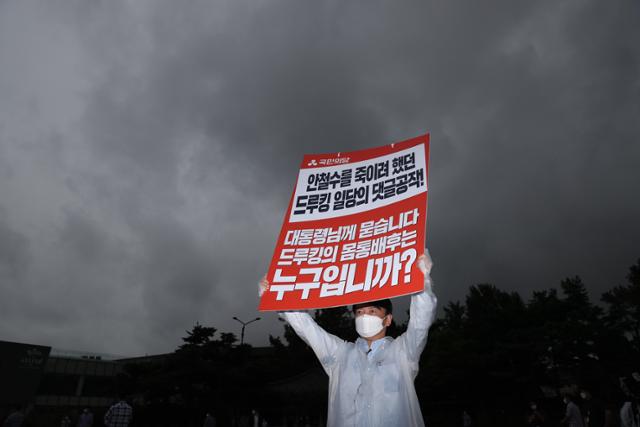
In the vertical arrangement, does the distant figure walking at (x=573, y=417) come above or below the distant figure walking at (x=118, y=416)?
above

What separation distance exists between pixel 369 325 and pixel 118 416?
8.97 metres

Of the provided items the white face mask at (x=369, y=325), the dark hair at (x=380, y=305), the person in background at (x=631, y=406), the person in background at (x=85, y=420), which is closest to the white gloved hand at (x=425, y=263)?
the dark hair at (x=380, y=305)

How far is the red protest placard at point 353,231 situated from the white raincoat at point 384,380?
0.29 meters

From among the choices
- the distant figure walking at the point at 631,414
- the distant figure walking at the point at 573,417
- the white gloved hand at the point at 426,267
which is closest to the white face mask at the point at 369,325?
the white gloved hand at the point at 426,267

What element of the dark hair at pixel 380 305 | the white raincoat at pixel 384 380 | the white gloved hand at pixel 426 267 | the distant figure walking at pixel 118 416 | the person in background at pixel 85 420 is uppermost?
the white gloved hand at pixel 426 267

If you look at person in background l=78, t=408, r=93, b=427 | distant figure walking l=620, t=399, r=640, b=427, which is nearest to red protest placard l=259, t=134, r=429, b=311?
distant figure walking l=620, t=399, r=640, b=427

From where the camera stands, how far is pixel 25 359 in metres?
17.9

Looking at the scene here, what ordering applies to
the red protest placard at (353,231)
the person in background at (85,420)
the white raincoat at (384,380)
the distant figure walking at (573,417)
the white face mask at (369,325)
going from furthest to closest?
the person in background at (85,420) → the distant figure walking at (573,417) → the white face mask at (369,325) → the red protest placard at (353,231) → the white raincoat at (384,380)

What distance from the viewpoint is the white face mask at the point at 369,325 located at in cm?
328

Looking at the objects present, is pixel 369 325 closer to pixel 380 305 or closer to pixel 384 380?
pixel 380 305

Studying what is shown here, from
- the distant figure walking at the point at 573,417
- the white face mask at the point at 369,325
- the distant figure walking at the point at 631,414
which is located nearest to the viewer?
the white face mask at the point at 369,325

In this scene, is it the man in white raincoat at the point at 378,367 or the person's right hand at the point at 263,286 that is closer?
the man in white raincoat at the point at 378,367

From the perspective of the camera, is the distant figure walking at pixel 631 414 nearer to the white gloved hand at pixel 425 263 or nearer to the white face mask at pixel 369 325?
the white face mask at pixel 369 325

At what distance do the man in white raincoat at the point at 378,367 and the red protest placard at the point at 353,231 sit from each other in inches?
9.4
